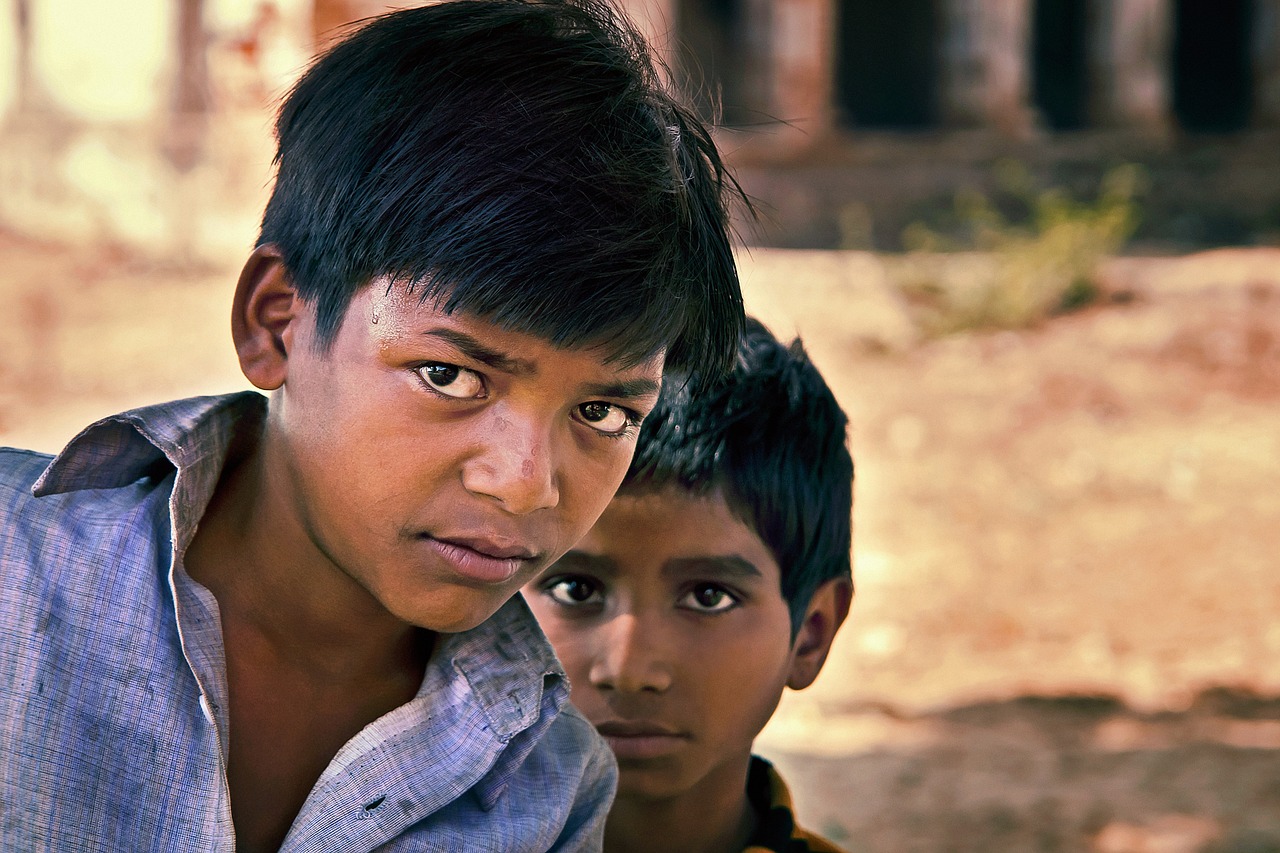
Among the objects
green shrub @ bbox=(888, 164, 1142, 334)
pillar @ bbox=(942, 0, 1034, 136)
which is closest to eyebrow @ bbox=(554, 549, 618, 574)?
green shrub @ bbox=(888, 164, 1142, 334)

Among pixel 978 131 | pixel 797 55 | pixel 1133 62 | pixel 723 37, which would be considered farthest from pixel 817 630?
pixel 723 37

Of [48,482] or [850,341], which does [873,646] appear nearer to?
[850,341]

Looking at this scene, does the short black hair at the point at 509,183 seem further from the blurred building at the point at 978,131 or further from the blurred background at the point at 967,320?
the blurred building at the point at 978,131

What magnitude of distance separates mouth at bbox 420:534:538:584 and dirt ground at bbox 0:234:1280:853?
3.40ft

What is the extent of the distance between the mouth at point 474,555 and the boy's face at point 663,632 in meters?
0.53

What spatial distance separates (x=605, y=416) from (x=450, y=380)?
0.19 m

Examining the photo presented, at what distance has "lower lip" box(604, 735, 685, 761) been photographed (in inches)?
78.0

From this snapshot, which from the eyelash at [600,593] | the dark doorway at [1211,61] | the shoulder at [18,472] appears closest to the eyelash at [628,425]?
the eyelash at [600,593]

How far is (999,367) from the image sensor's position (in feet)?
27.0

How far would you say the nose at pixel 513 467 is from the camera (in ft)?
4.54

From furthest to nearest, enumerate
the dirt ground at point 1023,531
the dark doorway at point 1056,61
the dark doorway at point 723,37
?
1. the dark doorway at point 1056,61
2. the dark doorway at point 723,37
3. the dirt ground at point 1023,531

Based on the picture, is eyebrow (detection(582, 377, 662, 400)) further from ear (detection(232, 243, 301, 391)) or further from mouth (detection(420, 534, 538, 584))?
ear (detection(232, 243, 301, 391))

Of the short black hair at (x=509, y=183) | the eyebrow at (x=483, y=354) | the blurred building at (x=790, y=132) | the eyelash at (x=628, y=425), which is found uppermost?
the blurred building at (x=790, y=132)

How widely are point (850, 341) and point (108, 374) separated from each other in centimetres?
435
